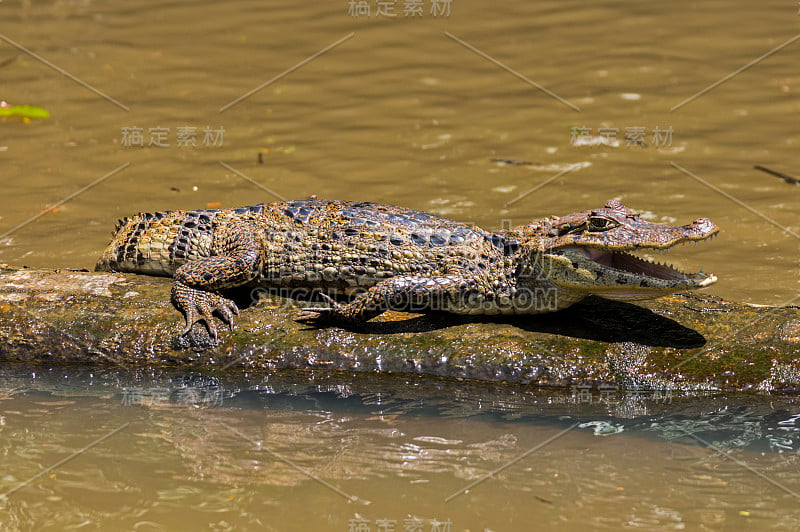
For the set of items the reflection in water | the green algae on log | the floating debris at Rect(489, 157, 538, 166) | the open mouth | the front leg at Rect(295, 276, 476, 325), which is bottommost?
the reflection in water

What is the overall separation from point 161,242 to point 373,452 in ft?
6.96

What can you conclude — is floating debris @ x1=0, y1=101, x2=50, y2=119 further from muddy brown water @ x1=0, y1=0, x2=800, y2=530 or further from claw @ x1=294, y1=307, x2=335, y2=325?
claw @ x1=294, y1=307, x2=335, y2=325

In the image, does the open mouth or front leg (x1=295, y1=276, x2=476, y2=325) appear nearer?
the open mouth

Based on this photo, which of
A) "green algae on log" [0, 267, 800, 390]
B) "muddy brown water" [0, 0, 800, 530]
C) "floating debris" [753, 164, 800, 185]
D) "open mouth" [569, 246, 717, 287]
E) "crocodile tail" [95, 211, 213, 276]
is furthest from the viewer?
"floating debris" [753, 164, 800, 185]

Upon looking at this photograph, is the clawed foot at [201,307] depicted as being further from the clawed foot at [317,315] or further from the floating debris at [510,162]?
the floating debris at [510,162]

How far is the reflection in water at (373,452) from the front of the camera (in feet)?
12.6

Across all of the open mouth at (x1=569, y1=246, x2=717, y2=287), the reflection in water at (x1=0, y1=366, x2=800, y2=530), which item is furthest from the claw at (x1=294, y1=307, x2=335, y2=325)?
→ the open mouth at (x1=569, y1=246, x2=717, y2=287)

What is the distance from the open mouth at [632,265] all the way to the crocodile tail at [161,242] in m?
2.35

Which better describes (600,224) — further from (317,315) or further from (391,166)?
(391,166)

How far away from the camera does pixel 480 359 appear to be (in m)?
4.80

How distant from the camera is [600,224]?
473 cm

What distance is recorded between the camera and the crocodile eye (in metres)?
4.71

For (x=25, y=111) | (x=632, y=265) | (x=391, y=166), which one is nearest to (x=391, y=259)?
(x=632, y=265)

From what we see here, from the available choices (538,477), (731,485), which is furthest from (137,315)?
(731,485)
